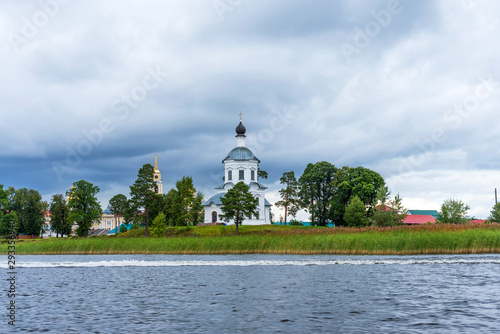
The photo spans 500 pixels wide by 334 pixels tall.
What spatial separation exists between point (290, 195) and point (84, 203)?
45.0m

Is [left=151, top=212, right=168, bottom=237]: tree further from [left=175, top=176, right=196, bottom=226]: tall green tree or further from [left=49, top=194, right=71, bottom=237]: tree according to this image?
[left=49, top=194, right=71, bottom=237]: tree

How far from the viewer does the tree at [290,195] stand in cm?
10850

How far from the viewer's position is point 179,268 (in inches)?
1419

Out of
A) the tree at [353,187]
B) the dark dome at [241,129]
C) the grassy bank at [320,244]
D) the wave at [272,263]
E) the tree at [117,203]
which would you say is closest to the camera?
the wave at [272,263]

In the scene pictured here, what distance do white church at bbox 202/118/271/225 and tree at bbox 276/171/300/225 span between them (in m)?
4.55

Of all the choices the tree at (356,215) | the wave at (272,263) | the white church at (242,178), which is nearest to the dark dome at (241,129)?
the white church at (242,178)

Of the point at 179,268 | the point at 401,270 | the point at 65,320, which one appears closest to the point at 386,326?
the point at 65,320

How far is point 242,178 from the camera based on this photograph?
112 m

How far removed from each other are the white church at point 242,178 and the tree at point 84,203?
944 inches

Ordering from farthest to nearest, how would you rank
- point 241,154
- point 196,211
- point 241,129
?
1. point 241,129
2. point 241,154
3. point 196,211

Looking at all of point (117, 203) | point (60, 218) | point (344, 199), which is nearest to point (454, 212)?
point (344, 199)

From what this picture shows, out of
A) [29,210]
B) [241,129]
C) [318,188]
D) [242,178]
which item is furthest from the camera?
[29,210]

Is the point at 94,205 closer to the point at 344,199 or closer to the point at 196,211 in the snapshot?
the point at 196,211

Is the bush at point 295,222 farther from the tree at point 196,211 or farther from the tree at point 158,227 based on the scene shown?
the tree at point 158,227
